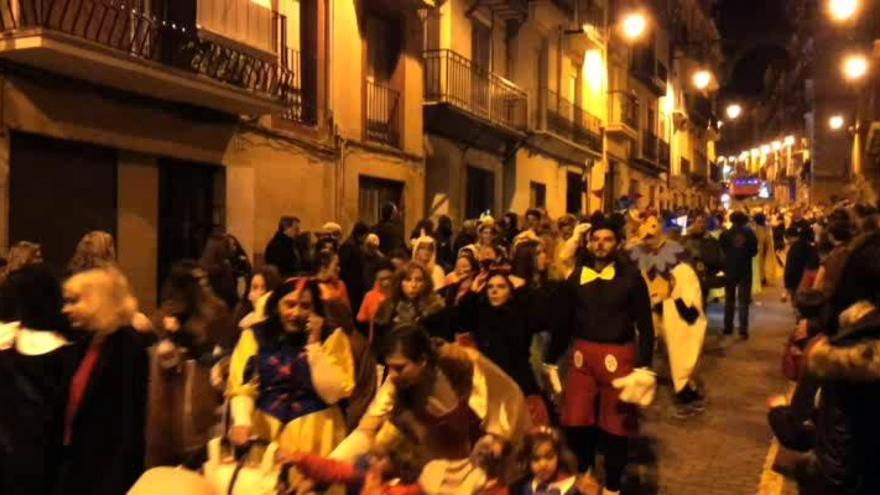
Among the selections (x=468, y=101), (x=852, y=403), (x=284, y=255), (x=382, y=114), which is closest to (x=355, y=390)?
(x=852, y=403)

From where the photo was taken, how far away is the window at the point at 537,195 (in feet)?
81.1

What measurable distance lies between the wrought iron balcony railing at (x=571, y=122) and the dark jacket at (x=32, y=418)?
70.0ft

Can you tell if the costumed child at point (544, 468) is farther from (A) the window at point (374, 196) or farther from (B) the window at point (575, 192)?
(B) the window at point (575, 192)

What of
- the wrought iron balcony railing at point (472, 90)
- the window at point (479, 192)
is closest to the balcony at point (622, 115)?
the wrought iron balcony railing at point (472, 90)

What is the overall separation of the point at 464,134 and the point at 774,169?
4190 centimetres

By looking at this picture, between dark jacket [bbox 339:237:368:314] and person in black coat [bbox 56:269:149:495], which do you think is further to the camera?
dark jacket [bbox 339:237:368:314]

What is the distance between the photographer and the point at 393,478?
14.2 ft

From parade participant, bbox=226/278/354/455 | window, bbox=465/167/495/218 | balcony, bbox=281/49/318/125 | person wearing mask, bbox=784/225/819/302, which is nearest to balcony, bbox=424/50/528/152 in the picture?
window, bbox=465/167/495/218

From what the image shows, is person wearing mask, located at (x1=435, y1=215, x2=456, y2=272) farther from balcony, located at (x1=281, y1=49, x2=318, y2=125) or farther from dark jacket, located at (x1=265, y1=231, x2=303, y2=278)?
balcony, located at (x1=281, y1=49, x2=318, y2=125)

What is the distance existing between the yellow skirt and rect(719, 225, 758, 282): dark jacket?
1001 cm

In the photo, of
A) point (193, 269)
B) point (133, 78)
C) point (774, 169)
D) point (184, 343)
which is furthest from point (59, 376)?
point (774, 169)

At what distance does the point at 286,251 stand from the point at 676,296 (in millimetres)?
4725

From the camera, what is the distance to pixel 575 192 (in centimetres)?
2928

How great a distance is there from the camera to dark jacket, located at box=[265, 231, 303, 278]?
11.0m
